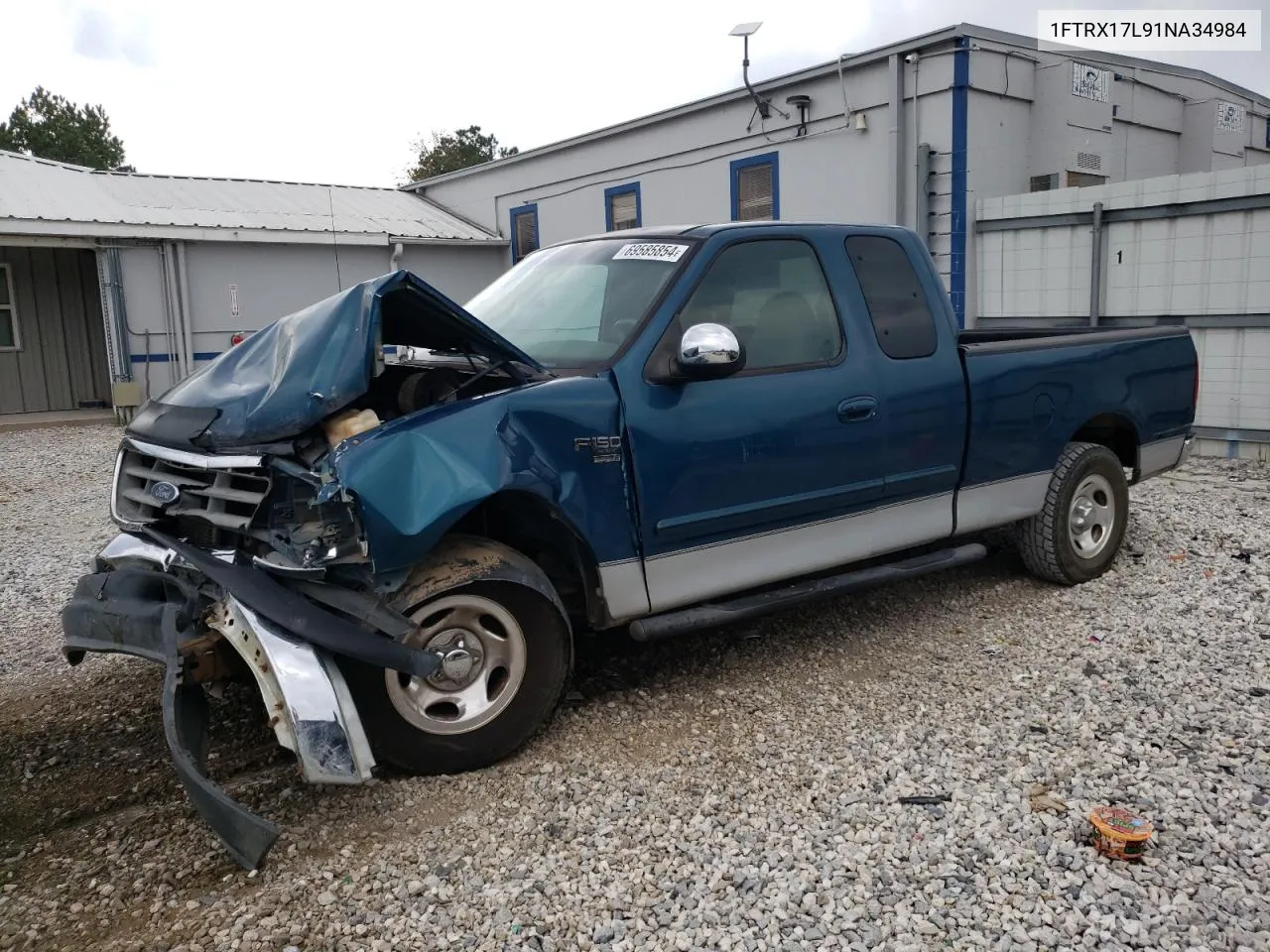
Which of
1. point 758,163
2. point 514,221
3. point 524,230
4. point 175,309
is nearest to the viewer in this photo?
point 758,163

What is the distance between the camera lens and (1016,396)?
5.25 meters

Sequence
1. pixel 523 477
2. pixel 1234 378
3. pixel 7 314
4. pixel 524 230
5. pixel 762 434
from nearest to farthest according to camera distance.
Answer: pixel 523 477 < pixel 762 434 < pixel 1234 378 < pixel 7 314 < pixel 524 230

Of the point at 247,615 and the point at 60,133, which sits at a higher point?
the point at 60,133

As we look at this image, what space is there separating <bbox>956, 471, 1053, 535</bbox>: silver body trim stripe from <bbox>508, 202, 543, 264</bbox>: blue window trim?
47.3 ft

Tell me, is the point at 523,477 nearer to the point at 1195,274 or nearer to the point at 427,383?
the point at 427,383

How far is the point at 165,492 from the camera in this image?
3615 mm

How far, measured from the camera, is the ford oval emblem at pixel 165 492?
359 cm

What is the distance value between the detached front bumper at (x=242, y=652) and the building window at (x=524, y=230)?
16.2 meters

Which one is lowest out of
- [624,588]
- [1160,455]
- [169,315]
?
[624,588]

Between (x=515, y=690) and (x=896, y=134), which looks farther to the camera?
(x=896, y=134)

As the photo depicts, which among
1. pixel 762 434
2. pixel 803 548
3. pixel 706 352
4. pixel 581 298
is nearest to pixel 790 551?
pixel 803 548

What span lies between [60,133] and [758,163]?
171ft

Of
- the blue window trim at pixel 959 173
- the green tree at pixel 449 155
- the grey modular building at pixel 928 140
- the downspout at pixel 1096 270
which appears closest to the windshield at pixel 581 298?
the downspout at pixel 1096 270

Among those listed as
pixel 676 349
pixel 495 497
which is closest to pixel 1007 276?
pixel 676 349
